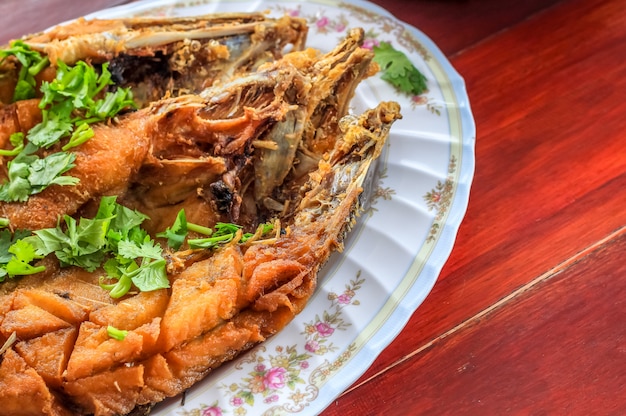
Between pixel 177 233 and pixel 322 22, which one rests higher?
pixel 322 22

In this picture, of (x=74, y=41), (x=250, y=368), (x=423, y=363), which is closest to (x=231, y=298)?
(x=250, y=368)

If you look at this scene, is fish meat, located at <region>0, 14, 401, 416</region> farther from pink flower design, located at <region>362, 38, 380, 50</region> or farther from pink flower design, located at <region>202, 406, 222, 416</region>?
pink flower design, located at <region>362, 38, 380, 50</region>

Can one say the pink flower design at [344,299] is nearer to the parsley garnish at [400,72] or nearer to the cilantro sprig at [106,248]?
the cilantro sprig at [106,248]

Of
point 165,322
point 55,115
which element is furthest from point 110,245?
point 55,115

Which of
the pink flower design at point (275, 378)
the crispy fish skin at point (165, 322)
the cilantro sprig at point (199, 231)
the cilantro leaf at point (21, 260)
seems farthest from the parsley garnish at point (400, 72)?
the cilantro leaf at point (21, 260)

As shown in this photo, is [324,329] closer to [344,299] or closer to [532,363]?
[344,299]

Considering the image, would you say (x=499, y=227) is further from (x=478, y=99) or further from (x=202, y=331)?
(x=202, y=331)

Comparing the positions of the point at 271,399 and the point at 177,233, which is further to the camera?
the point at 177,233
